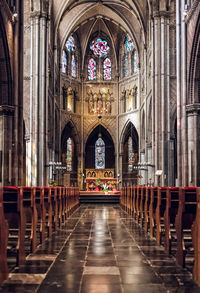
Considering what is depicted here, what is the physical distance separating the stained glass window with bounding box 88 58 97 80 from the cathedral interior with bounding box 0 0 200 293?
0.13 meters

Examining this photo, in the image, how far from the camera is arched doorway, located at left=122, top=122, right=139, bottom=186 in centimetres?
3856

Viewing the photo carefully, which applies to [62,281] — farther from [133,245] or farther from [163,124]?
[163,124]

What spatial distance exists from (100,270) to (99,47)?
1516 inches

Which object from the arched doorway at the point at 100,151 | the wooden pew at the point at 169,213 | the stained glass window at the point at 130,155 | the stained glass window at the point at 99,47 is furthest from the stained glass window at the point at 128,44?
the wooden pew at the point at 169,213

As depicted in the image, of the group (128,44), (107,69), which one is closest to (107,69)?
(107,69)

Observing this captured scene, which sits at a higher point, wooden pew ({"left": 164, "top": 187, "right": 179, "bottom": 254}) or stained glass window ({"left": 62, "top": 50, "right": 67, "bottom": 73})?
stained glass window ({"left": 62, "top": 50, "right": 67, "bottom": 73})

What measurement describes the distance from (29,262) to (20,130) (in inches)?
461

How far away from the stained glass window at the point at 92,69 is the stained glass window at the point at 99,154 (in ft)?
22.3

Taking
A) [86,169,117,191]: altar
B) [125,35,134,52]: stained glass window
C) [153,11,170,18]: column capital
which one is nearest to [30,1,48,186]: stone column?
[153,11,170,18]: column capital

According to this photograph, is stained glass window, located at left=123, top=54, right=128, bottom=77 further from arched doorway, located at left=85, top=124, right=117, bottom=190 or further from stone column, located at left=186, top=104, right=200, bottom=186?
stone column, located at left=186, top=104, right=200, bottom=186

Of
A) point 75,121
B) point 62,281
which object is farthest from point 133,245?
point 75,121

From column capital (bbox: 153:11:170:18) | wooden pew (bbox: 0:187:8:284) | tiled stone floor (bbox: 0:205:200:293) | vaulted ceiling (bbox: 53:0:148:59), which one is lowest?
tiled stone floor (bbox: 0:205:200:293)

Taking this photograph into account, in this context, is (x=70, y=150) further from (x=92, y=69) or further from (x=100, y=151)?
(x=92, y=69)

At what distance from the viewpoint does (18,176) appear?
1636 cm
